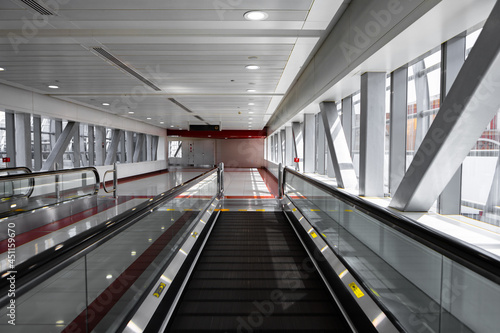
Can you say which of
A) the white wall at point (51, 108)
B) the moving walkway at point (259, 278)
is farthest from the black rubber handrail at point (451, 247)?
the white wall at point (51, 108)

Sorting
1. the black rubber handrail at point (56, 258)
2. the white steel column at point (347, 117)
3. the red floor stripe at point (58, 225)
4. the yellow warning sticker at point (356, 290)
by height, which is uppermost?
the white steel column at point (347, 117)

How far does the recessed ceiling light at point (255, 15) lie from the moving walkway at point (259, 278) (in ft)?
7.71

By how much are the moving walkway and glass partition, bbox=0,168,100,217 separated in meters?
3.67

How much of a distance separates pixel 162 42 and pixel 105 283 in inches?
156

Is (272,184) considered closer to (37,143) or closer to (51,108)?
(51,108)

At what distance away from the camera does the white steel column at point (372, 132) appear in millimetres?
4535

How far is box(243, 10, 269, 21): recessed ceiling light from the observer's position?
153 inches

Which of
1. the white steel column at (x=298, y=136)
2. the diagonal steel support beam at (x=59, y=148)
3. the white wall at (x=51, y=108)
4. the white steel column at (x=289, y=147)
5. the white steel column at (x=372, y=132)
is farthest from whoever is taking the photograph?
the white steel column at (x=289, y=147)

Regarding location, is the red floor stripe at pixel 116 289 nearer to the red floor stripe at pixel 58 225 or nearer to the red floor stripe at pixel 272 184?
the red floor stripe at pixel 58 225

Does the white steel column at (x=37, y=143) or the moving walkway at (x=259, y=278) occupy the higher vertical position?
the white steel column at (x=37, y=143)

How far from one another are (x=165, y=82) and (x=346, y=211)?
5.94 meters

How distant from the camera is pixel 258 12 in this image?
3885 millimetres

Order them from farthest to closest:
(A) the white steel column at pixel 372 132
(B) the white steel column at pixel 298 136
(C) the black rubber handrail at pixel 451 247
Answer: (B) the white steel column at pixel 298 136 → (A) the white steel column at pixel 372 132 → (C) the black rubber handrail at pixel 451 247

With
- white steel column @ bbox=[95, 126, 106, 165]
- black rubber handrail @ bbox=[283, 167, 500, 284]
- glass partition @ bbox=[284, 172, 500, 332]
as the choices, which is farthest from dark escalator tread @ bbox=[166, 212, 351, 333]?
white steel column @ bbox=[95, 126, 106, 165]
